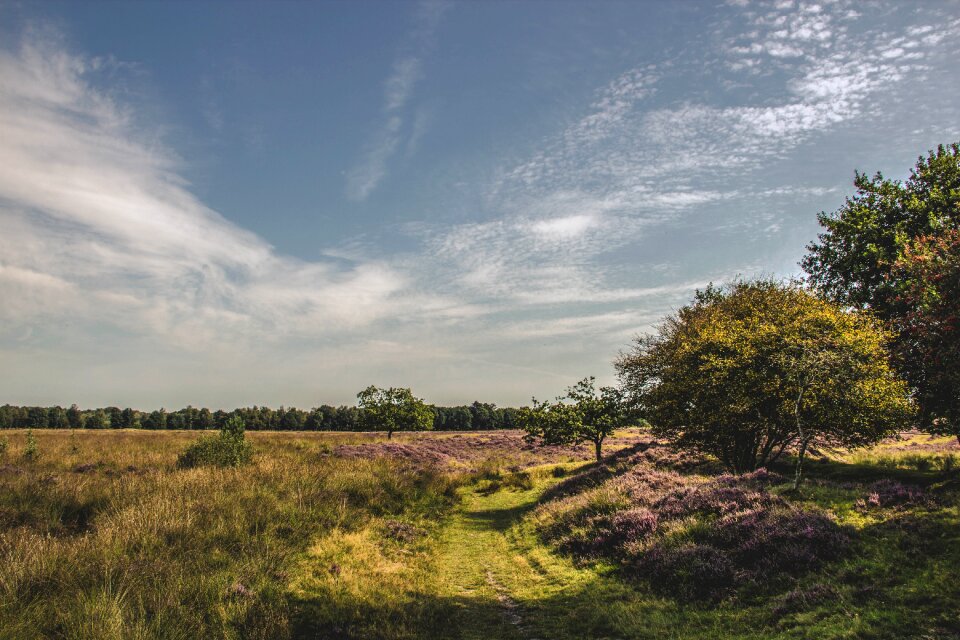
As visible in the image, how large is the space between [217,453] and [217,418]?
13691 centimetres

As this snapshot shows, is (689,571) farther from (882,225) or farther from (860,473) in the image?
(882,225)

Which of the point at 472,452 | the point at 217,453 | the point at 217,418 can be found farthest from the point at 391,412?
the point at 217,418

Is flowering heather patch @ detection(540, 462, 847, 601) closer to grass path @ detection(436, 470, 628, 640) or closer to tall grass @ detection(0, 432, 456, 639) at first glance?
grass path @ detection(436, 470, 628, 640)

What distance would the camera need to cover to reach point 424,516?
18766mm

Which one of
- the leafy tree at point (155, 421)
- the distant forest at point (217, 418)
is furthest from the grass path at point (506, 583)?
the leafy tree at point (155, 421)

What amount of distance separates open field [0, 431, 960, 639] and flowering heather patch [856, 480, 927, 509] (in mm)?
86

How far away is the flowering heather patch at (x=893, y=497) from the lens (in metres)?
12.0

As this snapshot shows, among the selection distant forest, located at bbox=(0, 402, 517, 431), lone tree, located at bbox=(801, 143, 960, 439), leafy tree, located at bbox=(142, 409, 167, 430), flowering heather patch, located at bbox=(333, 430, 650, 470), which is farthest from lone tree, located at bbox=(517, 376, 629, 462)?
leafy tree, located at bbox=(142, 409, 167, 430)

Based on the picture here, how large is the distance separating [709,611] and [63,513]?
628 inches

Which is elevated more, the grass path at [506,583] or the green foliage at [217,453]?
the green foliage at [217,453]

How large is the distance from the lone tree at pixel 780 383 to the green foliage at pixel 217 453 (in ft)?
65.2

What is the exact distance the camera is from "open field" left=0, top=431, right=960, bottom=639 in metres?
7.40

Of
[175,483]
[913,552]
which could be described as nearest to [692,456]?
[913,552]

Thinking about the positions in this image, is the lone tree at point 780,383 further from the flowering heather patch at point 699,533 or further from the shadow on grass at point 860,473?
the flowering heather patch at point 699,533
